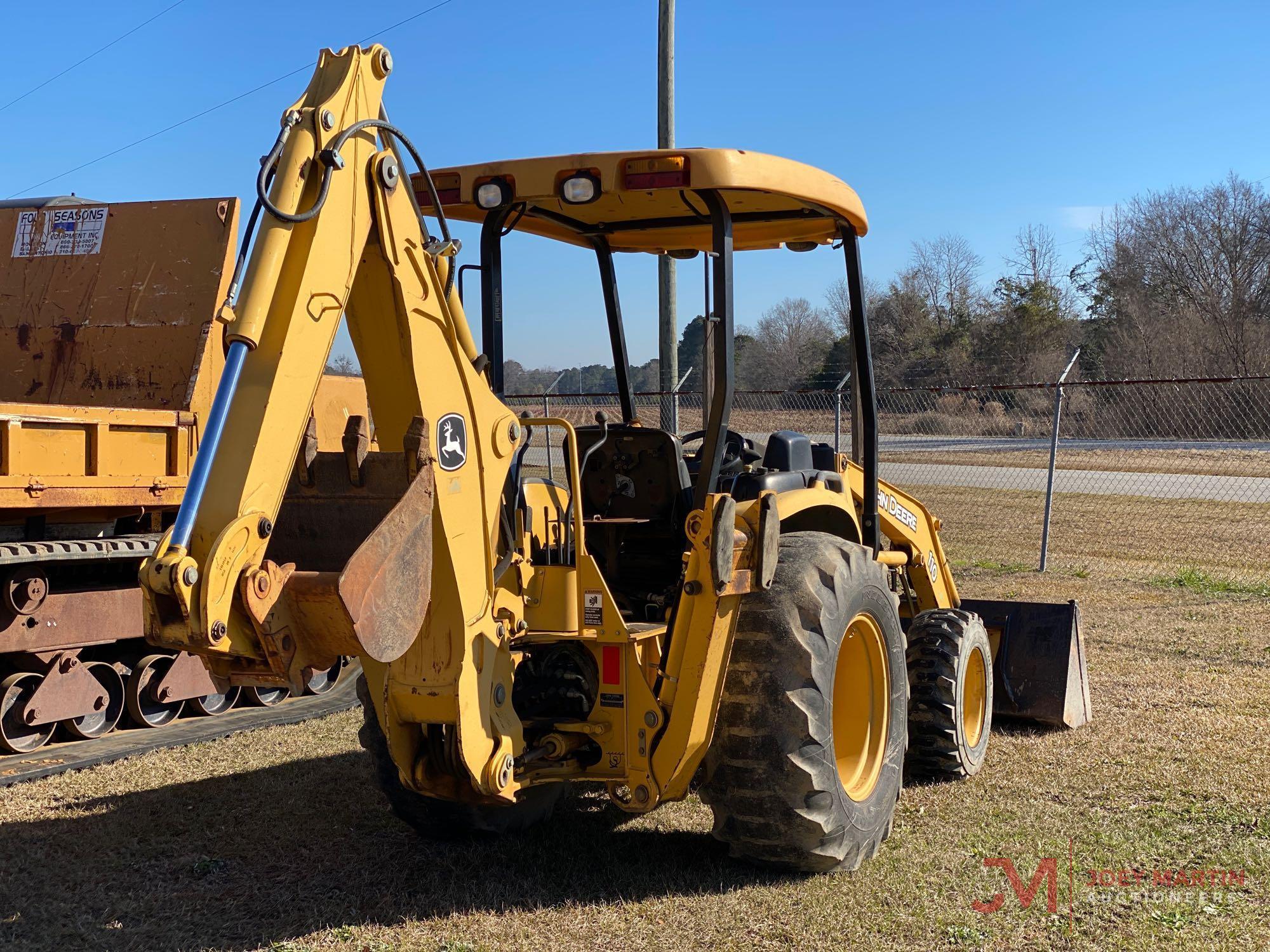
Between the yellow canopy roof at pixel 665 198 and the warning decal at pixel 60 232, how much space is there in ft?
12.5

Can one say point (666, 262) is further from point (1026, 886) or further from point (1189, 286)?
point (1189, 286)

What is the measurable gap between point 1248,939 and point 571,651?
7.61 ft

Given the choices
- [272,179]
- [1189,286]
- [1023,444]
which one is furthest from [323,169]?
[1189,286]

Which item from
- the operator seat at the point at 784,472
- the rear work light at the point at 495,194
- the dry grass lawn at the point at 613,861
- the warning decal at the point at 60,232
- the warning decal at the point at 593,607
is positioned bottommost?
the dry grass lawn at the point at 613,861

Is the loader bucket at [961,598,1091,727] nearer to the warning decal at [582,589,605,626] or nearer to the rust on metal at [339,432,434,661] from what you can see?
the warning decal at [582,589,605,626]

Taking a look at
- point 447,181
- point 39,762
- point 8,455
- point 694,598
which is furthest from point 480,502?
point 39,762

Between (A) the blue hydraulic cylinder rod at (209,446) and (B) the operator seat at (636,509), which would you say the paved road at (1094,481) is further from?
(A) the blue hydraulic cylinder rod at (209,446)

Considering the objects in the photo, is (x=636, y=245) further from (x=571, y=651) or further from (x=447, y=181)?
(x=571, y=651)

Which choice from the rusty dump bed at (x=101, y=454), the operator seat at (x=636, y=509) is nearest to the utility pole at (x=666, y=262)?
the rusty dump bed at (x=101, y=454)

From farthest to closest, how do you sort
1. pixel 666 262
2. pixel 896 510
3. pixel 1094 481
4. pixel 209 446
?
pixel 1094 481
pixel 666 262
pixel 896 510
pixel 209 446

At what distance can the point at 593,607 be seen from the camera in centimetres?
403

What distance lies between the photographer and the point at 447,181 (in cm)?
447

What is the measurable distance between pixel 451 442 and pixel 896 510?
2.99 m

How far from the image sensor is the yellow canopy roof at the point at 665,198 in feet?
13.0
